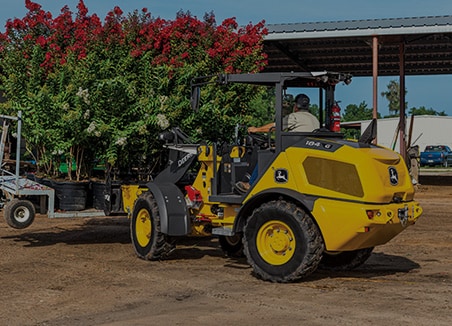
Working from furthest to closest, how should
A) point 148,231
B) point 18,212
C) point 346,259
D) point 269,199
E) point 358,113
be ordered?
point 358,113 → point 18,212 → point 148,231 → point 346,259 → point 269,199

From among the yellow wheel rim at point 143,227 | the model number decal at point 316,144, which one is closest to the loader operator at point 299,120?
the model number decal at point 316,144

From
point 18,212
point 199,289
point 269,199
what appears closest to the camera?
point 199,289

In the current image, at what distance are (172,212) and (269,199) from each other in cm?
161

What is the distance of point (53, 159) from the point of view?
39.4ft

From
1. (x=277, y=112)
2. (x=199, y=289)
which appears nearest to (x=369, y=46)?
(x=277, y=112)

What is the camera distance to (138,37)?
14.6 meters

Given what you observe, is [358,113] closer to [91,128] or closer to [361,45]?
[361,45]

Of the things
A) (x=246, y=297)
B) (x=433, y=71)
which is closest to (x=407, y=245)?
(x=246, y=297)

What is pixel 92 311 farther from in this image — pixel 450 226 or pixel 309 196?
pixel 450 226

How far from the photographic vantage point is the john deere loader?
25.7 feet

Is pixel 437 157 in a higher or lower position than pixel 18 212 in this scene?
higher

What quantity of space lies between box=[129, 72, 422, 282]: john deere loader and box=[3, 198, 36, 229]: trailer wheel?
6.09 ft

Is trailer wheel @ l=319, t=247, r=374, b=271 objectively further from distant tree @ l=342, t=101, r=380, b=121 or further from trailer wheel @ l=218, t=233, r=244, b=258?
distant tree @ l=342, t=101, r=380, b=121

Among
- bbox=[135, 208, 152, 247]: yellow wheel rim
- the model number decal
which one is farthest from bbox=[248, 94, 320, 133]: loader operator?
bbox=[135, 208, 152, 247]: yellow wheel rim
